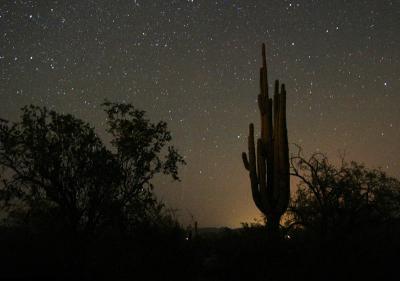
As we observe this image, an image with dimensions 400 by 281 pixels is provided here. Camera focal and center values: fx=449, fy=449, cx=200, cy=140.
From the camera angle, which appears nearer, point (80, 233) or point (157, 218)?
point (80, 233)

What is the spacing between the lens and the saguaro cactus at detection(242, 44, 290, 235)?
1459cm

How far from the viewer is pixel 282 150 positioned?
47.8ft

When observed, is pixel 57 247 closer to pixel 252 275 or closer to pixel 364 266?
pixel 252 275

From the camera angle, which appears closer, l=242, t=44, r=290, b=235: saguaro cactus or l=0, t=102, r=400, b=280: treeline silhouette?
l=0, t=102, r=400, b=280: treeline silhouette

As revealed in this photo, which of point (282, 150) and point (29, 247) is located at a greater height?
point (282, 150)

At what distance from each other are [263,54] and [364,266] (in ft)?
31.0

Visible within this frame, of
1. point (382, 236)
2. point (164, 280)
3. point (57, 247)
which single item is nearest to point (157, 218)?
point (57, 247)

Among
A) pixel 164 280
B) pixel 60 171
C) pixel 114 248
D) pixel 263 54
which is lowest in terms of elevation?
pixel 164 280

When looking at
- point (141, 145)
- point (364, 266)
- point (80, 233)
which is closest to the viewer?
point (364, 266)

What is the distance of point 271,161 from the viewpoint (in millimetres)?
15164

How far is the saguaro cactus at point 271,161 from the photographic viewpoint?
14594 millimetres

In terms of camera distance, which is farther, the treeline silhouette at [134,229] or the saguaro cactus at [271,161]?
the saguaro cactus at [271,161]

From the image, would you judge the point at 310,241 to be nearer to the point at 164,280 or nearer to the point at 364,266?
the point at 364,266

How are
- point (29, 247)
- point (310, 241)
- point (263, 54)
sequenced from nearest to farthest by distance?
point (29, 247), point (310, 241), point (263, 54)
